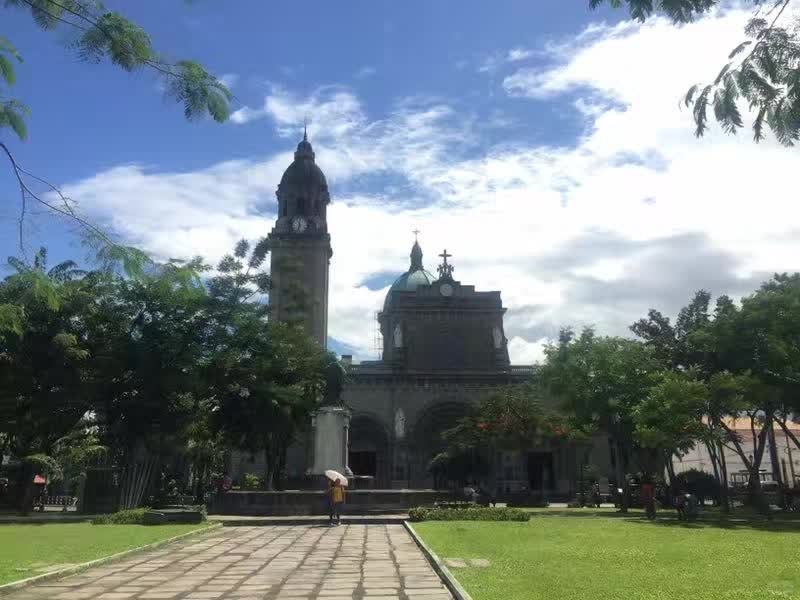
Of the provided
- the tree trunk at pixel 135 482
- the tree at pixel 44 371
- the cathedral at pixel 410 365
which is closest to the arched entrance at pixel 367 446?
the cathedral at pixel 410 365

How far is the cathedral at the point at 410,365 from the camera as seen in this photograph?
46875 mm

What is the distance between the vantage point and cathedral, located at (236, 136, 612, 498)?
154 feet

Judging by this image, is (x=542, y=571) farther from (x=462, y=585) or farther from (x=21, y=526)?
(x=21, y=526)

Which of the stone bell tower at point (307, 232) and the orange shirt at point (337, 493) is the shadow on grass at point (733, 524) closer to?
the orange shirt at point (337, 493)

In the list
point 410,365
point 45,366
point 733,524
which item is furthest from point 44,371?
point 410,365

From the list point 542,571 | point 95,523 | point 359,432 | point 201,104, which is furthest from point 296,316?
point 201,104

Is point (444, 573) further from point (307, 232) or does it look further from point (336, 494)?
point (307, 232)

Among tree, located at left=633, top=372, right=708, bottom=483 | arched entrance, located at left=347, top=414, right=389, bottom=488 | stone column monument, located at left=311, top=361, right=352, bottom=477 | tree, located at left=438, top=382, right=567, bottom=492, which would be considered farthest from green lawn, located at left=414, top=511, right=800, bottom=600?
arched entrance, located at left=347, top=414, right=389, bottom=488

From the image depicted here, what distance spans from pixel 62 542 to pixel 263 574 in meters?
5.68

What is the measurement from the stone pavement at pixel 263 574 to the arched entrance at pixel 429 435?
33.5 metres

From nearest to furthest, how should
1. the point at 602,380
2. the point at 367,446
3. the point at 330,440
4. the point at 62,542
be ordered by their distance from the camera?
the point at 62,542, the point at 330,440, the point at 602,380, the point at 367,446

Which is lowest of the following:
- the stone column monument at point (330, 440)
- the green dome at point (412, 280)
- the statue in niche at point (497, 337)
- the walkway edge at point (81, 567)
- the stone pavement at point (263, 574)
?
the stone pavement at point (263, 574)

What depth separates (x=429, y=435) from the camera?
48.0 metres

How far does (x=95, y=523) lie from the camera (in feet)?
57.7
